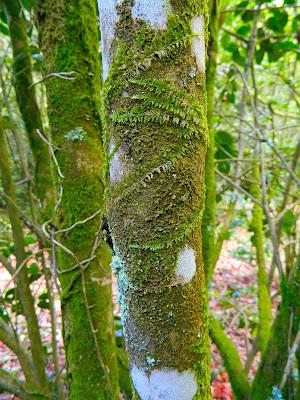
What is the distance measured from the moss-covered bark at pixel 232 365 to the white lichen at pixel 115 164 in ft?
4.48

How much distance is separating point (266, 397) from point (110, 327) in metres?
0.62

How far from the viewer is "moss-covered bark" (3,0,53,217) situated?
1614mm

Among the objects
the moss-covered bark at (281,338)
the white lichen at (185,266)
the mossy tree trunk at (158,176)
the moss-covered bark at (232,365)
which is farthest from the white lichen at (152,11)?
the moss-covered bark at (232,365)

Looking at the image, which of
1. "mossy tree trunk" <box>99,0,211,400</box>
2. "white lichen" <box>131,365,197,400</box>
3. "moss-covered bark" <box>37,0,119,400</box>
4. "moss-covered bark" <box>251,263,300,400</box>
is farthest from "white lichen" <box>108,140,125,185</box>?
"moss-covered bark" <box>251,263,300,400</box>

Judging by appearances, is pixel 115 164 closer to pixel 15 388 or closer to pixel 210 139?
pixel 210 139

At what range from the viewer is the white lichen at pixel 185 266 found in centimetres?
53

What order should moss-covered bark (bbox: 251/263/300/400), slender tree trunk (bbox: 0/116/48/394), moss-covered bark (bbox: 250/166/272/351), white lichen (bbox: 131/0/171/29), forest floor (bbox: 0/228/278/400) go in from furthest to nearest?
forest floor (bbox: 0/228/278/400), moss-covered bark (bbox: 250/166/272/351), slender tree trunk (bbox: 0/116/48/394), moss-covered bark (bbox: 251/263/300/400), white lichen (bbox: 131/0/171/29)

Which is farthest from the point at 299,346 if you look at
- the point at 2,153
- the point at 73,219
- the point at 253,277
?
the point at 253,277

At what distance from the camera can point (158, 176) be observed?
0.51 metres

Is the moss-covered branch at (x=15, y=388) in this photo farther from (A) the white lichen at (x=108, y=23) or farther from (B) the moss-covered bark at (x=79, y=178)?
(A) the white lichen at (x=108, y=23)

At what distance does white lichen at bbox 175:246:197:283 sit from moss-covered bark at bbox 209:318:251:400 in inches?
49.9

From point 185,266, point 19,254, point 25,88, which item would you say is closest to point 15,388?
point 19,254

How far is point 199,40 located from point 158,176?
0.23 metres

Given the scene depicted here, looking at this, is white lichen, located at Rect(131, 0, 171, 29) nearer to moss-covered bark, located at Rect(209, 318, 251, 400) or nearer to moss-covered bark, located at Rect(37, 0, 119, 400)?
moss-covered bark, located at Rect(37, 0, 119, 400)
